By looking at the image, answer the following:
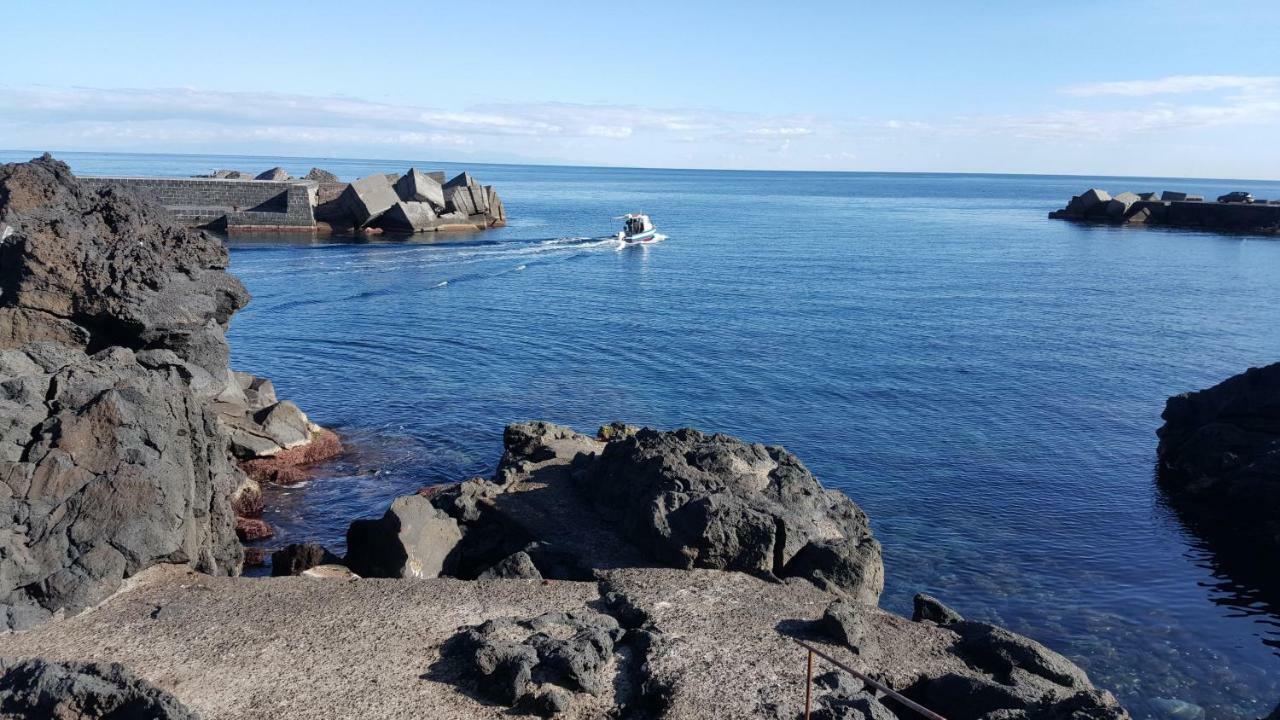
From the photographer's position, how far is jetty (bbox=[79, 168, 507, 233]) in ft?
273

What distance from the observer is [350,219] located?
90750mm

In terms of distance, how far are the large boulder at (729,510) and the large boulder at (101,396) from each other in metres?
8.76

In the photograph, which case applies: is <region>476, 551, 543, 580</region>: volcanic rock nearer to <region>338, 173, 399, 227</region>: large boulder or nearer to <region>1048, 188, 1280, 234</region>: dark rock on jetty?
<region>338, 173, 399, 227</region>: large boulder

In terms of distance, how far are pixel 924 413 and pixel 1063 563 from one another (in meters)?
12.2

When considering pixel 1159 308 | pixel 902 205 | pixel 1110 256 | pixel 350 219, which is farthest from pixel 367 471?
pixel 902 205

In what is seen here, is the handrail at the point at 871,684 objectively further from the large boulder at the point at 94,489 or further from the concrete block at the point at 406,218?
the concrete block at the point at 406,218

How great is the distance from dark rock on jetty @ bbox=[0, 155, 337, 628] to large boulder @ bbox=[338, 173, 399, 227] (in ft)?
193

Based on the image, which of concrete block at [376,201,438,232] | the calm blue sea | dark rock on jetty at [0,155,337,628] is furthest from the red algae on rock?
concrete block at [376,201,438,232]

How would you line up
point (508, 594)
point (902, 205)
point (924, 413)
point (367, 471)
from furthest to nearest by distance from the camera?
point (902, 205)
point (924, 413)
point (367, 471)
point (508, 594)

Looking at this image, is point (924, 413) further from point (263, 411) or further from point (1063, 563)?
point (263, 411)

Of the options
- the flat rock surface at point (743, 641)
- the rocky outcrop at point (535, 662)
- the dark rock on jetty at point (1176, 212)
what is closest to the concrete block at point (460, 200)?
the flat rock surface at point (743, 641)

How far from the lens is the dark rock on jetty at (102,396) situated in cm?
1689

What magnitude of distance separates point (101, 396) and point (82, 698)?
7262 mm

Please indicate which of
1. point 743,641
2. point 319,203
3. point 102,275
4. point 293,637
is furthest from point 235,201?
point 743,641
